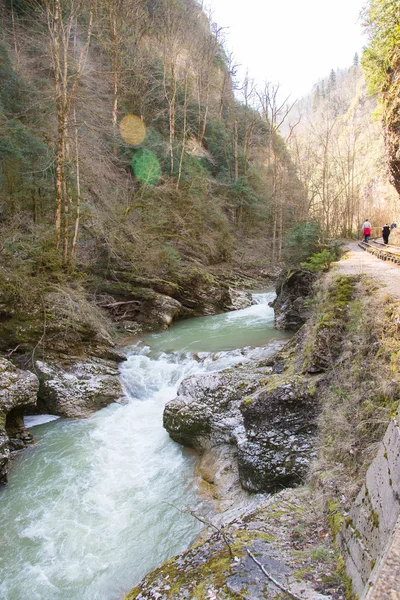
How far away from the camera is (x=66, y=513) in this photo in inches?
227

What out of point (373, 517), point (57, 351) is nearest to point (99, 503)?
point (57, 351)

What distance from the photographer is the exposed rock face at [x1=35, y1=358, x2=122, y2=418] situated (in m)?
8.72

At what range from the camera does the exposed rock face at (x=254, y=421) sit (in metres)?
5.23

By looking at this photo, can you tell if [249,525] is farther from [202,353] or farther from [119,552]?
[202,353]

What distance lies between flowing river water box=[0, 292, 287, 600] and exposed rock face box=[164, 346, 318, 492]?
69 centimetres

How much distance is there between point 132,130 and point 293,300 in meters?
15.2

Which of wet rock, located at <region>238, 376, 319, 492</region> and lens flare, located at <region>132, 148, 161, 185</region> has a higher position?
lens flare, located at <region>132, 148, 161, 185</region>

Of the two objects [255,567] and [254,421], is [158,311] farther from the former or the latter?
[255,567]

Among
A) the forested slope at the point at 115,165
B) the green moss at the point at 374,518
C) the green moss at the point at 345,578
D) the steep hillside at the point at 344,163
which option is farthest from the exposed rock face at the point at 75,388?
the steep hillside at the point at 344,163

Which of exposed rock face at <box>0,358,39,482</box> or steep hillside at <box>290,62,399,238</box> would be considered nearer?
exposed rock face at <box>0,358,39,482</box>

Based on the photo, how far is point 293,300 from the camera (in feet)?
46.6

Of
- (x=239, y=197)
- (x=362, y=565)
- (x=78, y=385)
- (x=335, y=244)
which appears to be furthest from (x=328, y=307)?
(x=239, y=197)

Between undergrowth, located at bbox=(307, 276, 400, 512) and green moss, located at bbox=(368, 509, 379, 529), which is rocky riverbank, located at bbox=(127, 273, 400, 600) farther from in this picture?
green moss, located at bbox=(368, 509, 379, 529)

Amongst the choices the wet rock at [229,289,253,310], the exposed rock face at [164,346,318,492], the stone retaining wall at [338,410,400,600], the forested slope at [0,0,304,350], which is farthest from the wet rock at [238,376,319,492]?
the wet rock at [229,289,253,310]
